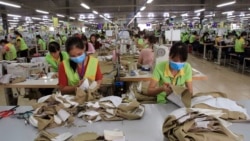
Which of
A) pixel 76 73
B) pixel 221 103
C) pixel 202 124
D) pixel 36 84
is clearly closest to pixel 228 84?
pixel 36 84

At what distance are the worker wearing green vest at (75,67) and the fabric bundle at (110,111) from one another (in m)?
0.79

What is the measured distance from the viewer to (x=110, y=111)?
1.74 meters

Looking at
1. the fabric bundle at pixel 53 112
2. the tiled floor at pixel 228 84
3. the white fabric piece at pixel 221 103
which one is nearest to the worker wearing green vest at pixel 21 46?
the tiled floor at pixel 228 84

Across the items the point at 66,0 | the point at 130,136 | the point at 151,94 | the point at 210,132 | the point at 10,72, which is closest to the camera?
the point at 210,132

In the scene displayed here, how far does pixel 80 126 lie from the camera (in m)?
1.63

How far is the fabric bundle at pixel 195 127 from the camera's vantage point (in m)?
1.26

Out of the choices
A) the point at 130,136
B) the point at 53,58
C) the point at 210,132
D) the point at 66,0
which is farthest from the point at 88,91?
the point at 66,0

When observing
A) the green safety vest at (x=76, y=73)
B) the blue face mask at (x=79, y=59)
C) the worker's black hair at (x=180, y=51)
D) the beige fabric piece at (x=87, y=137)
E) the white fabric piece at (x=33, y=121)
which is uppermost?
the worker's black hair at (x=180, y=51)

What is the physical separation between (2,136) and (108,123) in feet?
2.13

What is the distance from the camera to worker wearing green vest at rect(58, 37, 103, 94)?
253 cm

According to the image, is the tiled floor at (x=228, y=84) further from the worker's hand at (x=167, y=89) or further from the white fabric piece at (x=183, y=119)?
the white fabric piece at (x=183, y=119)

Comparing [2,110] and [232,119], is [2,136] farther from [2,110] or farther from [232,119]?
[232,119]

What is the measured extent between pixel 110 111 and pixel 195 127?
0.63 meters

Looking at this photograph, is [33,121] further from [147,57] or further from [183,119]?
[147,57]
